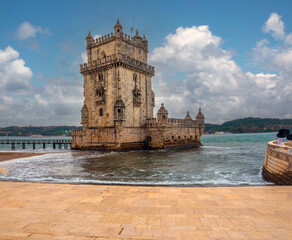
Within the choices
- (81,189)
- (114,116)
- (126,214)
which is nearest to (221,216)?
(126,214)

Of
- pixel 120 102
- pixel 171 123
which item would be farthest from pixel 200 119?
pixel 120 102

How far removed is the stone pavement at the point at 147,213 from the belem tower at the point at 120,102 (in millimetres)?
23813

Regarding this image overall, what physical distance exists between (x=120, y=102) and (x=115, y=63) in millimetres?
5907

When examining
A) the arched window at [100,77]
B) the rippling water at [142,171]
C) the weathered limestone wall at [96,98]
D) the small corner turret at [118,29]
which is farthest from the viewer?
the arched window at [100,77]

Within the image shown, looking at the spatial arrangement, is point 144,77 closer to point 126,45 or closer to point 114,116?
point 126,45

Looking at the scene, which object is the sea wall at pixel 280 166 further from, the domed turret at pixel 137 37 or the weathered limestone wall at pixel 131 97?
the domed turret at pixel 137 37

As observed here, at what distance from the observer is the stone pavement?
4.29m

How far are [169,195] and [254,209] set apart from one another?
8.40 ft

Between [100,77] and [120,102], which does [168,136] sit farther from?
[100,77]

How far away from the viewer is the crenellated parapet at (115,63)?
102ft

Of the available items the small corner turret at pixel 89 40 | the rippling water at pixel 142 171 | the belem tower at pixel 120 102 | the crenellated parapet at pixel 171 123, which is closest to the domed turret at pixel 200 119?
the crenellated parapet at pixel 171 123

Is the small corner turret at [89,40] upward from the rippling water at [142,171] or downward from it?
upward

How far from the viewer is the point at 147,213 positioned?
541 cm

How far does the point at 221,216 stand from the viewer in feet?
16.9
